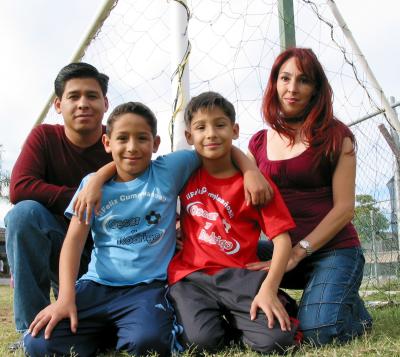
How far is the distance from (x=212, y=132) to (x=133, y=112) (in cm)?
40

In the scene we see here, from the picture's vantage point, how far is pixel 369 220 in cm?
593

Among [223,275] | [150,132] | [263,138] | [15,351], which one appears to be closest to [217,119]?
[150,132]

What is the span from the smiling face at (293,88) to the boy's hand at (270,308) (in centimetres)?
101

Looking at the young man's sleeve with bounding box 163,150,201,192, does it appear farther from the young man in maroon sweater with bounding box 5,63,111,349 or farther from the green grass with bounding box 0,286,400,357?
the green grass with bounding box 0,286,400,357

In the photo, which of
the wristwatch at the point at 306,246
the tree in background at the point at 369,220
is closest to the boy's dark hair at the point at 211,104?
the wristwatch at the point at 306,246

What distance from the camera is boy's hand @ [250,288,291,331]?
2.12 meters

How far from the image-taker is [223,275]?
2318mm

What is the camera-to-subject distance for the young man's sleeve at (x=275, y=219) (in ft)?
7.61

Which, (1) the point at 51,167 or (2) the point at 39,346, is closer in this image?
(2) the point at 39,346

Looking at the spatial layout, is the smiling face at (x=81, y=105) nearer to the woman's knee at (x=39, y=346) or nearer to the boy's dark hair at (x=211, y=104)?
the boy's dark hair at (x=211, y=104)

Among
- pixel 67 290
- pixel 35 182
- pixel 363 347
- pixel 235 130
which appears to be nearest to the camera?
pixel 363 347

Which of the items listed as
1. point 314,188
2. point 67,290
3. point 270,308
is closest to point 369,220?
point 314,188

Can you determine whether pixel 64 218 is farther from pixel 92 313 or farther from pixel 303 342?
pixel 303 342

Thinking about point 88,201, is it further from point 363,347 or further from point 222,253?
point 363,347
